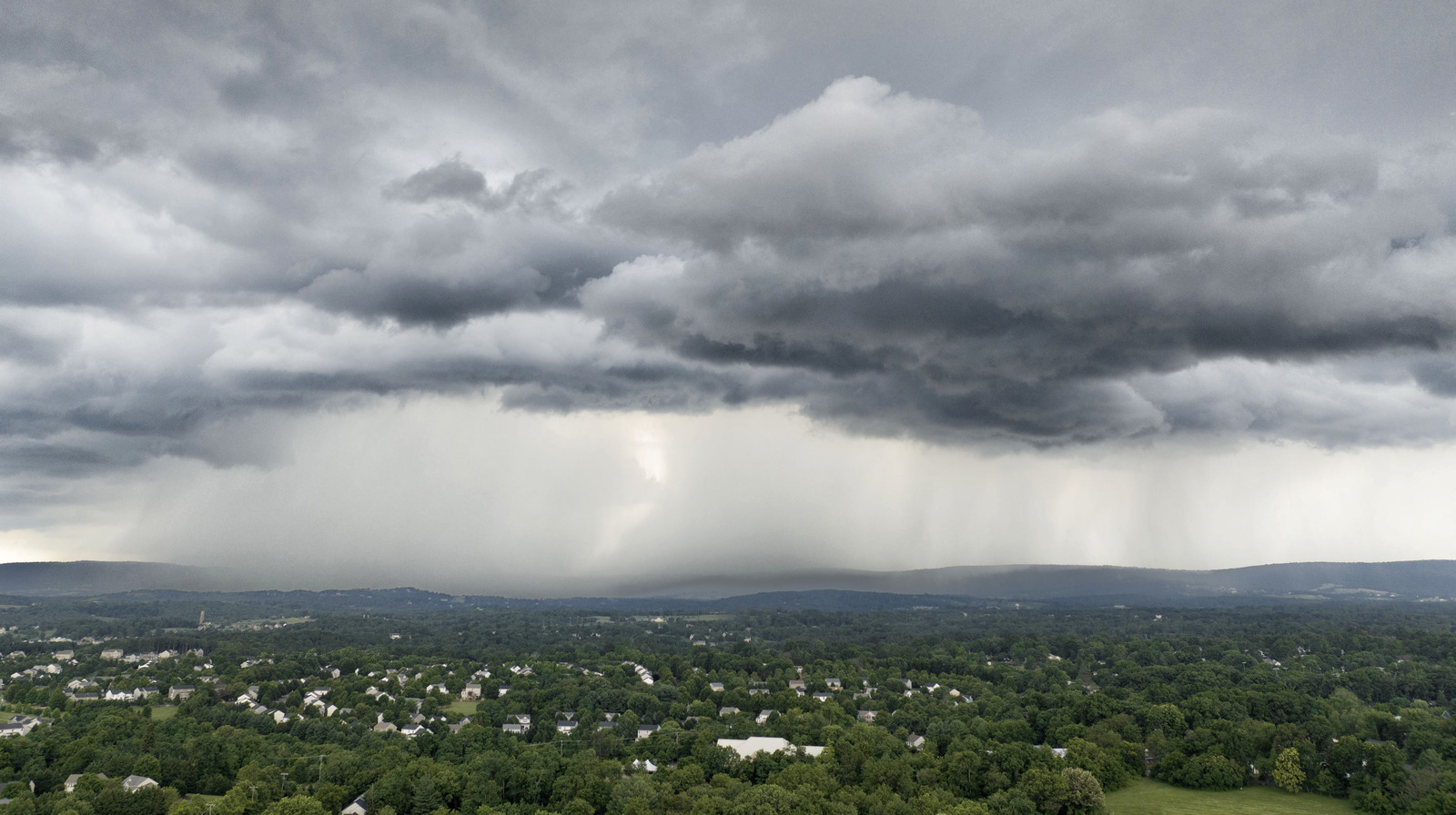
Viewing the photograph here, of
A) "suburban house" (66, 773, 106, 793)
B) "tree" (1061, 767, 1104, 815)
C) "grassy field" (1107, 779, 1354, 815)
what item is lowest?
"grassy field" (1107, 779, 1354, 815)

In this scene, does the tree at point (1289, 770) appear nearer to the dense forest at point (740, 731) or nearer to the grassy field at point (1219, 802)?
the dense forest at point (740, 731)

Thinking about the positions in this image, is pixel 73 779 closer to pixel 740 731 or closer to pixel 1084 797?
pixel 740 731

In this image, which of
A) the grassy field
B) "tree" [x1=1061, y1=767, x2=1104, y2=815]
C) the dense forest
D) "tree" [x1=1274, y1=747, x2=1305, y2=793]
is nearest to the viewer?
"tree" [x1=1061, y1=767, x2=1104, y2=815]

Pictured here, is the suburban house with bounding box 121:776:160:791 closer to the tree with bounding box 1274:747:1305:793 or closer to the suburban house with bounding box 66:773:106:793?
the suburban house with bounding box 66:773:106:793

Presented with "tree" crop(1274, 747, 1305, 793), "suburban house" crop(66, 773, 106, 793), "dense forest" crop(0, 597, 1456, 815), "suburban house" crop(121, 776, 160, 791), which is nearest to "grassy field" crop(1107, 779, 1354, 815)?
"tree" crop(1274, 747, 1305, 793)

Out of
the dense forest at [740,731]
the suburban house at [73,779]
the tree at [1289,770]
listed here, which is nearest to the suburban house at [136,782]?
the dense forest at [740,731]

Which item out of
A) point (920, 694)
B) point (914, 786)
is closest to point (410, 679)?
point (920, 694)

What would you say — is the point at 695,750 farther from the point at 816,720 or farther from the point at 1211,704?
the point at 1211,704

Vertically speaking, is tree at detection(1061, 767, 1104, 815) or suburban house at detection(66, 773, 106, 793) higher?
tree at detection(1061, 767, 1104, 815)
